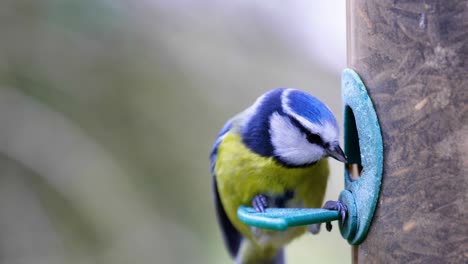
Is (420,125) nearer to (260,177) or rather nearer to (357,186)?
(357,186)

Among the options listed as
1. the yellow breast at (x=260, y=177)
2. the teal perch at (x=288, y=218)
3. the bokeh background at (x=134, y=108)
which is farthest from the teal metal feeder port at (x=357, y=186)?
the bokeh background at (x=134, y=108)

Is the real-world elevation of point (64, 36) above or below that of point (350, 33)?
below

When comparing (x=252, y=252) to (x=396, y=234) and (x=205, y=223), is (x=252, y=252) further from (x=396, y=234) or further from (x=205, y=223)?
(x=396, y=234)

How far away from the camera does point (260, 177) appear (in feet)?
10.6

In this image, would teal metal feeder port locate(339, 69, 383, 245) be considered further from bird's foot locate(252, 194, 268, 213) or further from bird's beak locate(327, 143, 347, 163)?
bird's foot locate(252, 194, 268, 213)

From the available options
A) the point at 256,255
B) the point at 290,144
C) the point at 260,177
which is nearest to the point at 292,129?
the point at 290,144

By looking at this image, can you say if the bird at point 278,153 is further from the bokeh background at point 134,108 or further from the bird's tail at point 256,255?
the bokeh background at point 134,108

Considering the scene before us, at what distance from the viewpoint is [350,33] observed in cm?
262

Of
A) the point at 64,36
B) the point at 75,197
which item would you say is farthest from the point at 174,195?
the point at 64,36

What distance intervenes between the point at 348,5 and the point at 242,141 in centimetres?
96

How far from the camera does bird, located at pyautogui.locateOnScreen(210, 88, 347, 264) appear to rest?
295cm

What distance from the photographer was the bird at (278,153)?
2.95 meters

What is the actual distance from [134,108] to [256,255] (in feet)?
6.17

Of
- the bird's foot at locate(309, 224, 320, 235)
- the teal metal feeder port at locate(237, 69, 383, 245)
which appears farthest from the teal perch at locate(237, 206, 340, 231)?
the bird's foot at locate(309, 224, 320, 235)
